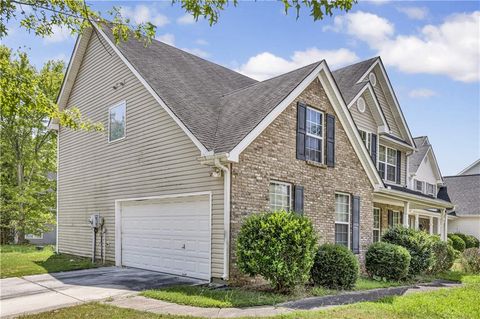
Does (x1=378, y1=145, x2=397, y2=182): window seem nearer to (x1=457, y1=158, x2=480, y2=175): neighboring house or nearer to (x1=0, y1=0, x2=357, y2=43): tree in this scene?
(x1=0, y1=0, x2=357, y2=43): tree

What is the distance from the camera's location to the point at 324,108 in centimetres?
1339

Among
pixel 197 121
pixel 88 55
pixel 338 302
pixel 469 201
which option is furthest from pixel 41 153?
pixel 469 201

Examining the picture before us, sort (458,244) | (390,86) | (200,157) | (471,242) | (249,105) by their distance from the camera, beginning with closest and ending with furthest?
(200,157) → (249,105) → (390,86) → (458,244) → (471,242)

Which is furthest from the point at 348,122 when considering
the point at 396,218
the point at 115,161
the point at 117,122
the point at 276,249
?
the point at 115,161

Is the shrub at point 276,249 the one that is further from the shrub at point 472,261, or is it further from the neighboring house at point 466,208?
the neighboring house at point 466,208

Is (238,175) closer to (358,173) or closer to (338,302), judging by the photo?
(338,302)

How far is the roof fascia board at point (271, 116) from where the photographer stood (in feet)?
33.3

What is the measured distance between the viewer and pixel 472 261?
1642 cm

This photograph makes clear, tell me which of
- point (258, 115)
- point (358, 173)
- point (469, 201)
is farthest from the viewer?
point (469, 201)

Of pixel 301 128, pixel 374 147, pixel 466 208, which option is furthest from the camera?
pixel 466 208

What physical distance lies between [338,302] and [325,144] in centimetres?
568

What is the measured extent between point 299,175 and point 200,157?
11.1 ft

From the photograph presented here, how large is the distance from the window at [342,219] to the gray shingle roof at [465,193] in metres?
22.8

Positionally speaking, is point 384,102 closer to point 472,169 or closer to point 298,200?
point 298,200
